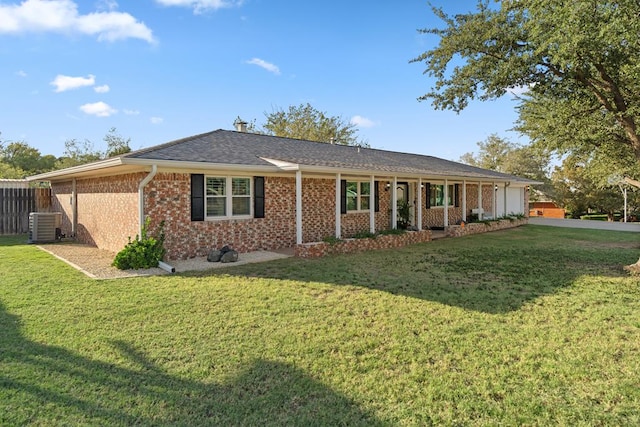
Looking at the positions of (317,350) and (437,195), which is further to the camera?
(437,195)

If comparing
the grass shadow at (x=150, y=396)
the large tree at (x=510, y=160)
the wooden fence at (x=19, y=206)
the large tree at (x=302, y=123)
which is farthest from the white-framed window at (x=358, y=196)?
the large tree at (x=510, y=160)

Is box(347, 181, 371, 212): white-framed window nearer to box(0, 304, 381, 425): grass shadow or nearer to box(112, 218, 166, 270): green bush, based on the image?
box(112, 218, 166, 270): green bush

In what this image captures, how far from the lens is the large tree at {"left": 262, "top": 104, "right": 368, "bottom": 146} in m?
34.7

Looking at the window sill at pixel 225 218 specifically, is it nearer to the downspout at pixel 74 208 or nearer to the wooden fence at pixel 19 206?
the downspout at pixel 74 208

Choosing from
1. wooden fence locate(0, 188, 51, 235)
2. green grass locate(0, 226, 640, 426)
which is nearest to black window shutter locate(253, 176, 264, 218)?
green grass locate(0, 226, 640, 426)

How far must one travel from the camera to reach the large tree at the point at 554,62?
6.66m

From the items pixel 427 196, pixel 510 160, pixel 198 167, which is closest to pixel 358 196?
pixel 427 196

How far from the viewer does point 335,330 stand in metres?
4.64

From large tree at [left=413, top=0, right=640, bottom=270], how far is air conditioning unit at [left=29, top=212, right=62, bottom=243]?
12683mm

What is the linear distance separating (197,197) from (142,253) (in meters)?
1.96

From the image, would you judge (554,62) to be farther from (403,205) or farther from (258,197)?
(403,205)

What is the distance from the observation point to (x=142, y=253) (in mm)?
8086

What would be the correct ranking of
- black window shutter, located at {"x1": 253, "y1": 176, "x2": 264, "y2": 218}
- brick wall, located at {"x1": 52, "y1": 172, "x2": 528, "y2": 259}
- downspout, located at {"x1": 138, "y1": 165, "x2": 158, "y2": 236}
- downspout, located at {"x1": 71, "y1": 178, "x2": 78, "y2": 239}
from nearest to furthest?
downspout, located at {"x1": 138, "y1": 165, "x2": 158, "y2": 236} < brick wall, located at {"x1": 52, "y1": 172, "x2": 528, "y2": 259} < black window shutter, located at {"x1": 253, "y1": 176, "x2": 264, "y2": 218} < downspout, located at {"x1": 71, "y1": 178, "x2": 78, "y2": 239}

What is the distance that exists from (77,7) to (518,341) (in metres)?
13.0
